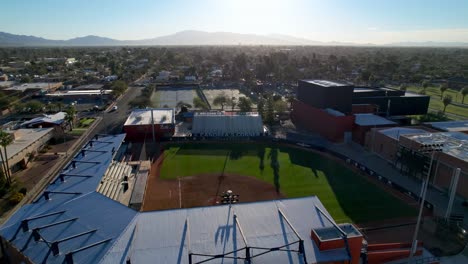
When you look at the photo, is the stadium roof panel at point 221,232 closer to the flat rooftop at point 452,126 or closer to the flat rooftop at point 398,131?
the flat rooftop at point 398,131

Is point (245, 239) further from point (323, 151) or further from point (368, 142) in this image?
point (368, 142)

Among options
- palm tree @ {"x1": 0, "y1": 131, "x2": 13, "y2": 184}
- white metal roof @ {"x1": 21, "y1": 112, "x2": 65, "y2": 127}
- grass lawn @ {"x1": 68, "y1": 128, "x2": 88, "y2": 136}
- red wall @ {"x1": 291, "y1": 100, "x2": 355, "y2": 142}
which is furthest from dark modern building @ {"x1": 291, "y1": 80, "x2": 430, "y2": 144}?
palm tree @ {"x1": 0, "y1": 131, "x2": 13, "y2": 184}

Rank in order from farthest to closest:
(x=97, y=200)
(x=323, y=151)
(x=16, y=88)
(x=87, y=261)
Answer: (x=16, y=88), (x=323, y=151), (x=97, y=200), (x=87, y=261)

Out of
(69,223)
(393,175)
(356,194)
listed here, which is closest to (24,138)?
(69,223)

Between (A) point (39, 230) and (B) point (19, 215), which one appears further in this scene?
(B) point (19, 215)

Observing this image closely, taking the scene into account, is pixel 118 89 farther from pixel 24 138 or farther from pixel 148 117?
pixel 24 138

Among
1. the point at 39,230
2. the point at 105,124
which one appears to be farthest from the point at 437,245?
the point at 105,124

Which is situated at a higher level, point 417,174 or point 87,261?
point 87,261
